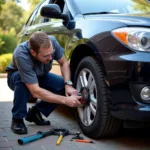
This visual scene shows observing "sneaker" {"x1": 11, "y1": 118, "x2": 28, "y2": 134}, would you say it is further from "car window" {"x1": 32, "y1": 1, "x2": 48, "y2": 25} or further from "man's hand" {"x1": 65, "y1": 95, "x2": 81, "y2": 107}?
"car window" {"x1": 32, "y1": 1, "x2": 48, "y2": 25}

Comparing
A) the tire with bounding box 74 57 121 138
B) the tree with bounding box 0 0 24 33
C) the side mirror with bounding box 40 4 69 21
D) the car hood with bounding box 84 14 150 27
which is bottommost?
the tree with bounding box 0 0 24 33

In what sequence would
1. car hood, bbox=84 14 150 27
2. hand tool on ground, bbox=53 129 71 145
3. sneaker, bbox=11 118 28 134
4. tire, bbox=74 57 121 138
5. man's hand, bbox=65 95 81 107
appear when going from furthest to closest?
1. sneaker, bbox=11 118 28 134
2. hand tool on ground, bbox=53 129 71 145
3. man's hand, bbox=65 95 81 107
4. tire, bbox=74 57 121 138
5. car hood, bbox=84 14 150 27

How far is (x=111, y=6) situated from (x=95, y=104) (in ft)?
4.13

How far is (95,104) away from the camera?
3121mm

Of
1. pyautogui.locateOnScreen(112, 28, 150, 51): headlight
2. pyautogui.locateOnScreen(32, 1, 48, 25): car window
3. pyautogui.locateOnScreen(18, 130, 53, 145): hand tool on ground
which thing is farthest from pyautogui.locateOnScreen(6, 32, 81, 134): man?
pyautogui.locateOnScreen(32, 1, 48, 25): car window

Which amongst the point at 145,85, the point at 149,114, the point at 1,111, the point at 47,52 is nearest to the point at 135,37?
the point at 145,85

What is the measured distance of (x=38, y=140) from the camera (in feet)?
10.4

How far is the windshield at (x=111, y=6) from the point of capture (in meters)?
3.70

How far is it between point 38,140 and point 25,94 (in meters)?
0.50

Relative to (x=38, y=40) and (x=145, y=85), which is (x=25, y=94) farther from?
(x=145, y=85)

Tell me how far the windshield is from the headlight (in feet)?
3.18

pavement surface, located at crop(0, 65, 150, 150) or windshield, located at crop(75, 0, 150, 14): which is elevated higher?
windshield, located at crop(75, 0, 150, 14)

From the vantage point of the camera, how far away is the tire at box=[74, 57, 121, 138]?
296 cm

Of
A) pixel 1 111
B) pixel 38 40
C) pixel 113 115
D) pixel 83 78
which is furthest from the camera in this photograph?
pixel 1 111
